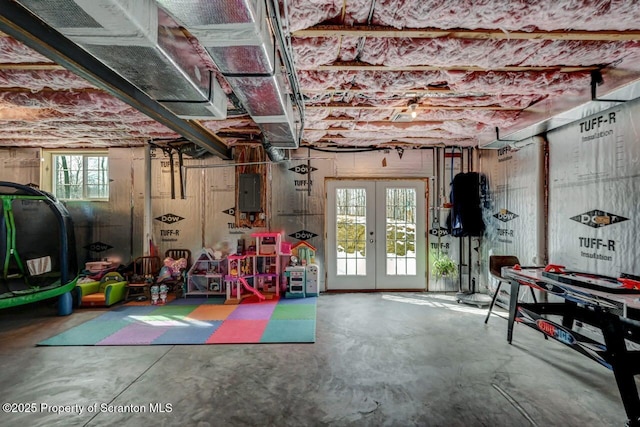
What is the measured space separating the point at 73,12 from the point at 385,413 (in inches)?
114

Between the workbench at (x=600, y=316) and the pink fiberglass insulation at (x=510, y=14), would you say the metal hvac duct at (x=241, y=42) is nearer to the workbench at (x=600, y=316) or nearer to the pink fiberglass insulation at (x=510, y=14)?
the pink fiberglass insulation at (x=510, y=14)

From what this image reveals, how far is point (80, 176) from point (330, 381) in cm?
592

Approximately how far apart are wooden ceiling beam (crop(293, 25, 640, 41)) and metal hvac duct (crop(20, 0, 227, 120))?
799 millimetres

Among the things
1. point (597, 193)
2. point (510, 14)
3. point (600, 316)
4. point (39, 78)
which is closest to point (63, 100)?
point (39, 78)

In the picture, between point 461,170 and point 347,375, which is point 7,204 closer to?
point 347,375

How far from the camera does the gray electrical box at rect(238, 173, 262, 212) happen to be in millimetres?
5105

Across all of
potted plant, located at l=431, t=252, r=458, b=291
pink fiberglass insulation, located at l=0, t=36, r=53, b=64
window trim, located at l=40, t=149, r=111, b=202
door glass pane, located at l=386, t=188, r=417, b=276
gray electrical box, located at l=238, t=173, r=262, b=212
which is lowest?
potted plant, located at l=431, t=252, r=458, b=291

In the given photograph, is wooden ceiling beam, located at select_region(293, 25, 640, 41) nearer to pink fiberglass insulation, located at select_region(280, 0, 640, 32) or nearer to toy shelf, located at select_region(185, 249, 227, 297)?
pink fiberglass insulation, located at select_region(280, 0, 640, 32)

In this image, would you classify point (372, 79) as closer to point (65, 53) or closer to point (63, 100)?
point (65, 53)

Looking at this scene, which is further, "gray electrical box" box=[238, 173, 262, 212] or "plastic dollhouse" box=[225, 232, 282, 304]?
"gray electrical box" box=[238, 173, 262, 212]

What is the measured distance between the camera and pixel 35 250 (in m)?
5.13

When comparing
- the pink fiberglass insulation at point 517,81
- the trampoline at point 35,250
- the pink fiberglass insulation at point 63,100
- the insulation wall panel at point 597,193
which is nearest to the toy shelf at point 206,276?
the trampoline at point 35,250

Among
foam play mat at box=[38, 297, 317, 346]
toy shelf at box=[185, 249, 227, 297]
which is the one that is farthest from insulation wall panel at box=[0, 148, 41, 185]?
toy shelf at box=[185, 249, 227, 297]

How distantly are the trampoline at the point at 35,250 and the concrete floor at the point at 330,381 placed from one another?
587 millimetres
